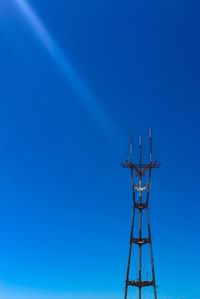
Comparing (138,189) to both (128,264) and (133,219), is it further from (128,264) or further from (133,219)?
(128,264)

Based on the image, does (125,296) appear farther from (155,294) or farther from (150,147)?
(150,147)

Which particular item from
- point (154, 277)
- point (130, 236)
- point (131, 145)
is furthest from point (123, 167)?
point (154, 277)

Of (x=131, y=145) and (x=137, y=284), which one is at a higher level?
(x=131, y=145)

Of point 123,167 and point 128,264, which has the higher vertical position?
point 123,167

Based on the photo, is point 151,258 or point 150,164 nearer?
point 151,258

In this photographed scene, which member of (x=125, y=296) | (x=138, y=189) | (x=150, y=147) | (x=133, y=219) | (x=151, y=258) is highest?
(x=150, y=147)

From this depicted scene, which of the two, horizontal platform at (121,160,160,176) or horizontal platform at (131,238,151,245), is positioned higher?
horizontal platform at (121,160,160,176)

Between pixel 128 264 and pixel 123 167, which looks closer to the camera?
pixel 128 264

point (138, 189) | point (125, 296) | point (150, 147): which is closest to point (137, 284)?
point (125, 296)

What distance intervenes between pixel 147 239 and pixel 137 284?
6.98 metres

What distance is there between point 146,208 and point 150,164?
24.1ft

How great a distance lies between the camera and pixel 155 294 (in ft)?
254

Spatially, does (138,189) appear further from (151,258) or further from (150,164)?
(151,258)

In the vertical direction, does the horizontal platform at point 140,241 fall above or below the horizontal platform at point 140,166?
below
